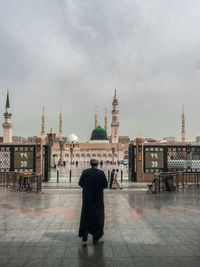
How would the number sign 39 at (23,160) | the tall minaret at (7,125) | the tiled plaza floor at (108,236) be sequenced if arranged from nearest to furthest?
the tiled plaza floor at (108,236)
the number sign 39 at (23,160)
the tall minaret at (7,125)

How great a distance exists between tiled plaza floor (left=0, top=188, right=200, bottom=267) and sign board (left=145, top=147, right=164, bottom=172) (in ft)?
27.0

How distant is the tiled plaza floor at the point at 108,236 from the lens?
428 cm

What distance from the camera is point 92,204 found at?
17.1 feet

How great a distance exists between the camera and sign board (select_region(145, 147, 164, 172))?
17.5 metres

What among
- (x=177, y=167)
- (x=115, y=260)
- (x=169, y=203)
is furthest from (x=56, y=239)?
(x=177, y=167)

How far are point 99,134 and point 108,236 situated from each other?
327ft

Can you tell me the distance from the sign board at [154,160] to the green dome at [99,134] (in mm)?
86863

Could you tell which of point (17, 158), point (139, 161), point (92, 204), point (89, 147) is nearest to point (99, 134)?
point (89, 147)

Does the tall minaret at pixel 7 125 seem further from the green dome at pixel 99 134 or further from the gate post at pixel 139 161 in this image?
the gate post at pixel 139 161

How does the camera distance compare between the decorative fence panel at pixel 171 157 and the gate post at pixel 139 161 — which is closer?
the decorative fence panel at pixel 171 157

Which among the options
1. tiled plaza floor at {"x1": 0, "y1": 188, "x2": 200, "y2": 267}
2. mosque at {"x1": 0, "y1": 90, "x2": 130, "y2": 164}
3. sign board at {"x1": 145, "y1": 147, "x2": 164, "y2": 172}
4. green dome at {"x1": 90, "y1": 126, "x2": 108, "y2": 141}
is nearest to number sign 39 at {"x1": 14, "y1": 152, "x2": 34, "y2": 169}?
sign board at {"x1": 145, "y1": 147, "x2": 164, "y2": 172}

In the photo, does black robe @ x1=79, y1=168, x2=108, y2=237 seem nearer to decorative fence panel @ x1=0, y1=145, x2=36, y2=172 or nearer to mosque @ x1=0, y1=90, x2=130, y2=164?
decorative fence panel @ x1=0, y1=145, x2=36, y2=172

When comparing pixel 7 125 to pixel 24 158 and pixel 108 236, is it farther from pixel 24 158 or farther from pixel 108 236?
pixel 108 236

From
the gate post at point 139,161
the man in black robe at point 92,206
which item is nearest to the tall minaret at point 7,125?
the gate post at point 139,161
